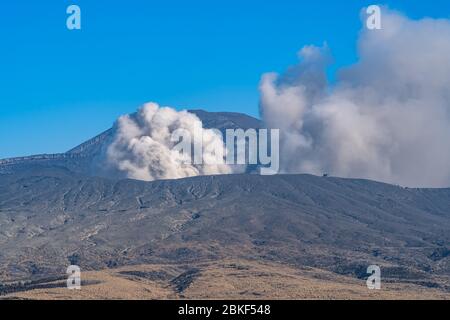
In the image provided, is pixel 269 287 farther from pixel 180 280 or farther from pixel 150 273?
pixel 150 273
